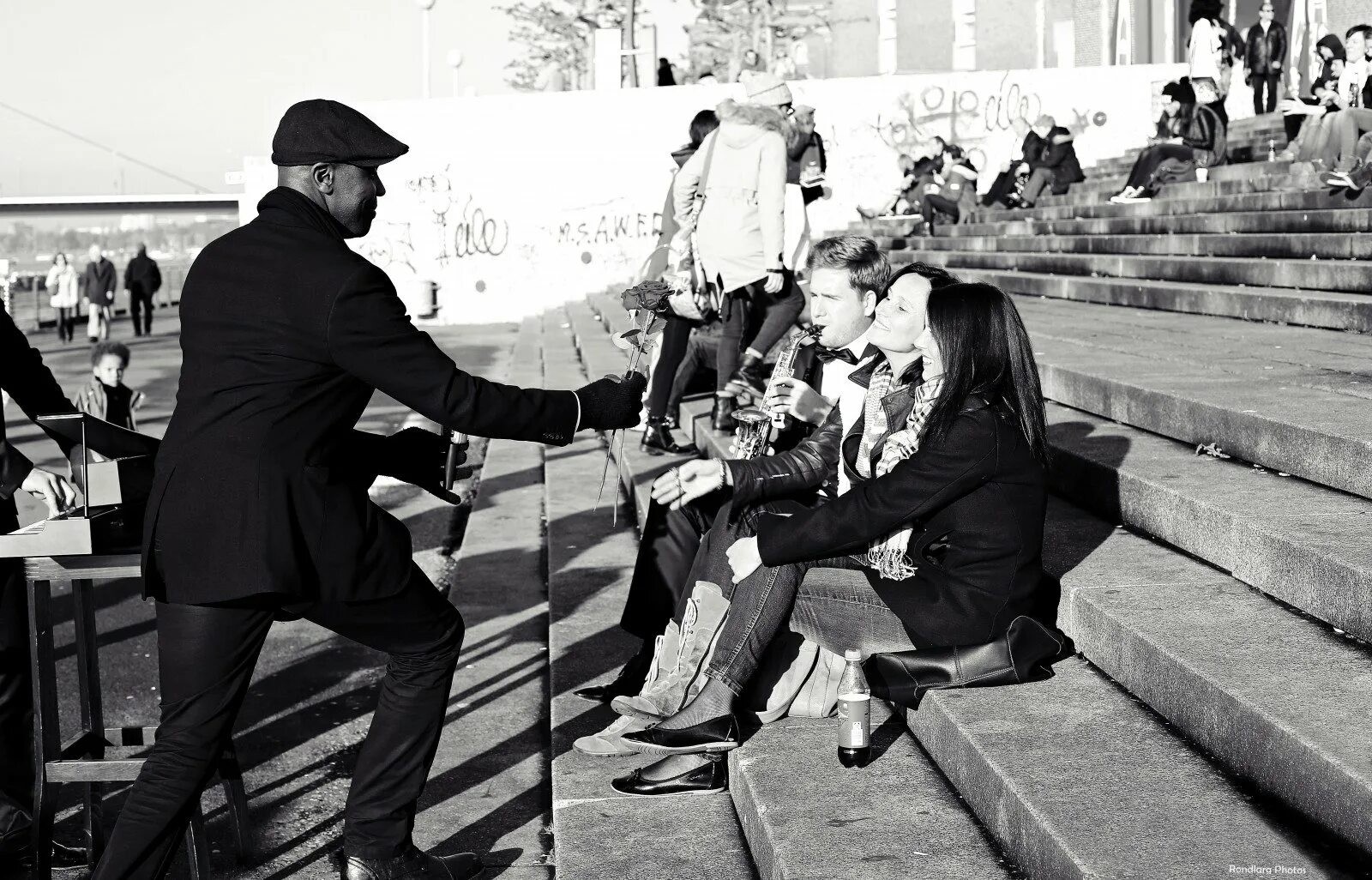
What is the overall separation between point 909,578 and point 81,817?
2498 mm

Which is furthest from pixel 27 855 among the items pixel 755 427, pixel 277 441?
pixel 755 427

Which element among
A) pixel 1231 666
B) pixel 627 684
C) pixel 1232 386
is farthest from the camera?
pixel 1232 386

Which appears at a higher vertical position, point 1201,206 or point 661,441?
point 1201,206

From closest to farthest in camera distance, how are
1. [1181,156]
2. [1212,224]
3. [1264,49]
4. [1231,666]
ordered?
[1231,666], [1212,224], [1181,156], [1264,49]

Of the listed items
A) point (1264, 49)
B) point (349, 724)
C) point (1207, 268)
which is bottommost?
point (349, 724)

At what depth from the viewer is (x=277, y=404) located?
2.99 meters

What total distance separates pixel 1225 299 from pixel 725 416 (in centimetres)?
336

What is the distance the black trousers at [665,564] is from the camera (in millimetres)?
4398

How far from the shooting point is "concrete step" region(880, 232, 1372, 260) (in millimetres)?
8891

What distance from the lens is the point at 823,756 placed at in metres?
3.58

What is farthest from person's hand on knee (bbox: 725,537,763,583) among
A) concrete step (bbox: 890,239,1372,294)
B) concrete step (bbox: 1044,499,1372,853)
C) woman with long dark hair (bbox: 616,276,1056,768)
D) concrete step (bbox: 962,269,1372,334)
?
concrete step (bbox: 890,239,1372,294)

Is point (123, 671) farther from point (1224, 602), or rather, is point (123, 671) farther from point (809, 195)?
point (809, 195)

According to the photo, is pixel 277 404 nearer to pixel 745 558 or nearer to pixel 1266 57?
pixel 745 558

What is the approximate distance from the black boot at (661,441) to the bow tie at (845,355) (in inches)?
114
